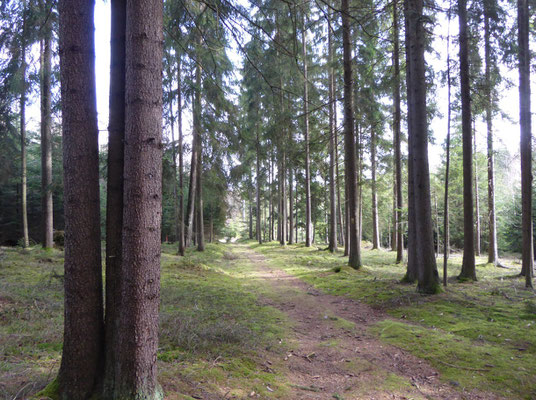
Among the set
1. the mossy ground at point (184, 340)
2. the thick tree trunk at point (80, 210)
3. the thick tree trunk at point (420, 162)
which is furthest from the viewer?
the thick tree trunk at point (420, 162)

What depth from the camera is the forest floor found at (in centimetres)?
323

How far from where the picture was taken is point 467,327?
5121 mm

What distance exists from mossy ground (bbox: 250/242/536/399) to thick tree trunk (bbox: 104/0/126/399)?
12.1 ft

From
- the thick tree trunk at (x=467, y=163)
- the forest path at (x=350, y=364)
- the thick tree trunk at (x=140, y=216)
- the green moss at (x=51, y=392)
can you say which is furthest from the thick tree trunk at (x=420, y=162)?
the green moss at (x=51, y=392)

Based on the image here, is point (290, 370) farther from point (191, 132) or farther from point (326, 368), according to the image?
point (191, 132)

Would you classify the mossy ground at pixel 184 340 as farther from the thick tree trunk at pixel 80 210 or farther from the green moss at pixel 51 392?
the thick tree trunk at pixel 80 210

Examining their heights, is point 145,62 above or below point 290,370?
above

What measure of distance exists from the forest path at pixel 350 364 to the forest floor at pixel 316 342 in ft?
0.05

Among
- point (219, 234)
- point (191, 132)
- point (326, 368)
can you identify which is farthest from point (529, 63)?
point (219, 234)

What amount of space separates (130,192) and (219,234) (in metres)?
40.4

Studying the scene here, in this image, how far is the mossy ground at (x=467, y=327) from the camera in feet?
11.9

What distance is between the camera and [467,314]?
5836 millimetres

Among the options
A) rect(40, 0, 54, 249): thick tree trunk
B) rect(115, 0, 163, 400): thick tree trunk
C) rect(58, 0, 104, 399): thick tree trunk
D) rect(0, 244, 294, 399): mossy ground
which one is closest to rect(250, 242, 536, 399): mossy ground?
rect(0, 244, 294, 399): mossy ground

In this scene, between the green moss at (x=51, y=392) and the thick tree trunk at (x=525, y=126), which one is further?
the thick tree trunk at (x=525, y=126)
